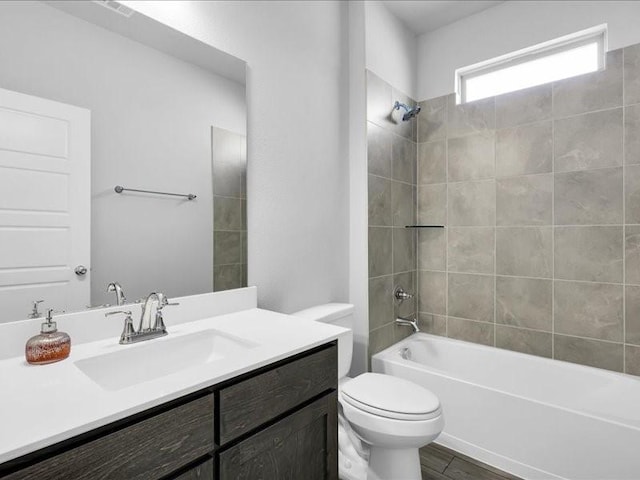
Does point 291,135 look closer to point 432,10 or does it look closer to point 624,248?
point 432,10

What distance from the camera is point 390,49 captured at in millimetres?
2355

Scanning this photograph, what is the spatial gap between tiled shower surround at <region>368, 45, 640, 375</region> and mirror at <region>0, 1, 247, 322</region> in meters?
1.01

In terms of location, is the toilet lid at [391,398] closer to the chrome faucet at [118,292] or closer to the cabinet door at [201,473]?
A: the cabinet door at [201,473]

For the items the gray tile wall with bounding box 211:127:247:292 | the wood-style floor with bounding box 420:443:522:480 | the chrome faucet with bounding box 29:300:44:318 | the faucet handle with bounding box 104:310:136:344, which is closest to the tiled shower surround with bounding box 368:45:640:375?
the wood-style floor with bounding box 420:443:522:480

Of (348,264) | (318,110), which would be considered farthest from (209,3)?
(348,264)

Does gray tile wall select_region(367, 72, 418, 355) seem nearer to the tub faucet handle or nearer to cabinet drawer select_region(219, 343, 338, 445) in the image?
the tub faucet handle

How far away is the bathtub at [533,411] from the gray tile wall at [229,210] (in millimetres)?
1148

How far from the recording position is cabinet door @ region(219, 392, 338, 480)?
89cm

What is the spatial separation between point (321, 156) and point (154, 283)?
118 cm

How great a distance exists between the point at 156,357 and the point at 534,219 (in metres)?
2.24

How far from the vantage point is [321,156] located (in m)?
2.03

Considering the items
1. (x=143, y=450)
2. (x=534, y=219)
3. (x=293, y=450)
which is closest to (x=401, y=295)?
(x=534, y=219)

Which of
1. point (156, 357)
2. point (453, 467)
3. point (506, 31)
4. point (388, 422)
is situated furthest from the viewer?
point (506, 31)

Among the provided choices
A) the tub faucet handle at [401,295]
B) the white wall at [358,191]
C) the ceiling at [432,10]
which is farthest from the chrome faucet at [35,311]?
the ceiling at [432,10]
